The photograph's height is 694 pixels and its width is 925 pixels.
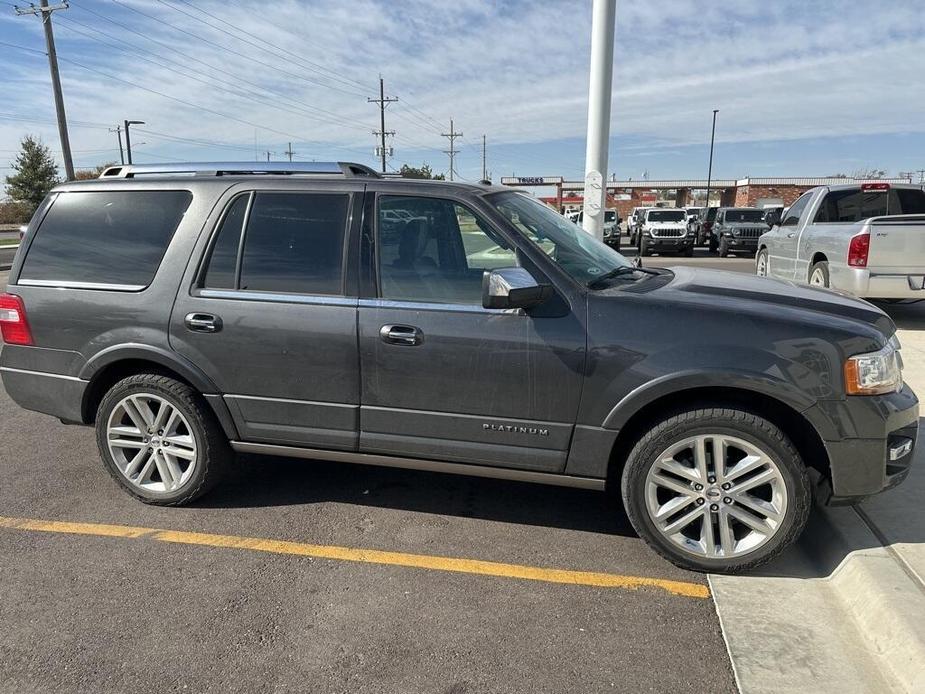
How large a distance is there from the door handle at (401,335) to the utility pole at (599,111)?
600cm

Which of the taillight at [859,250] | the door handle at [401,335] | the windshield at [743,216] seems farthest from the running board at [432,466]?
the windshield at [743,216]

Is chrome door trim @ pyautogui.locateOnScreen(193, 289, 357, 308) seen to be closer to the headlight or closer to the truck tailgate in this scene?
the headlight

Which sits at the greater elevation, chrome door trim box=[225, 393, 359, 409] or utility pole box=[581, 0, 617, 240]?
utility pole box=[581, 0, 617, 240]

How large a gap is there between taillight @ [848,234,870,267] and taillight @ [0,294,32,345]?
8663 millimetres

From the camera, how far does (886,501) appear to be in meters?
3.59

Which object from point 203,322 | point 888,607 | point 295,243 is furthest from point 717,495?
point 203,322

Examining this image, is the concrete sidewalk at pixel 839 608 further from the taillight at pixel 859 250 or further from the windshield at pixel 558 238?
the taillight at pixel 859 250

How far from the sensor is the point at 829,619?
2773 mm

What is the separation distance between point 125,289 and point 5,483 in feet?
5.33

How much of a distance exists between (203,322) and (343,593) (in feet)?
5.20

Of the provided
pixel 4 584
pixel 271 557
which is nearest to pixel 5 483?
pixel 4 584

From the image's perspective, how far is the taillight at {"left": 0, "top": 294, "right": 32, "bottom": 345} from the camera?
3.88 metres

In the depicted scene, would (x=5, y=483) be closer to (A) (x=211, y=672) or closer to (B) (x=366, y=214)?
(A) (x=211, y=672)

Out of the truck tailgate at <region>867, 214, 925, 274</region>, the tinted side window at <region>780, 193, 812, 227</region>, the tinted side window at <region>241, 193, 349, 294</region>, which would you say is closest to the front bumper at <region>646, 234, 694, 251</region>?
the tinted side window at <region>780, 193, 812, 227</region>
